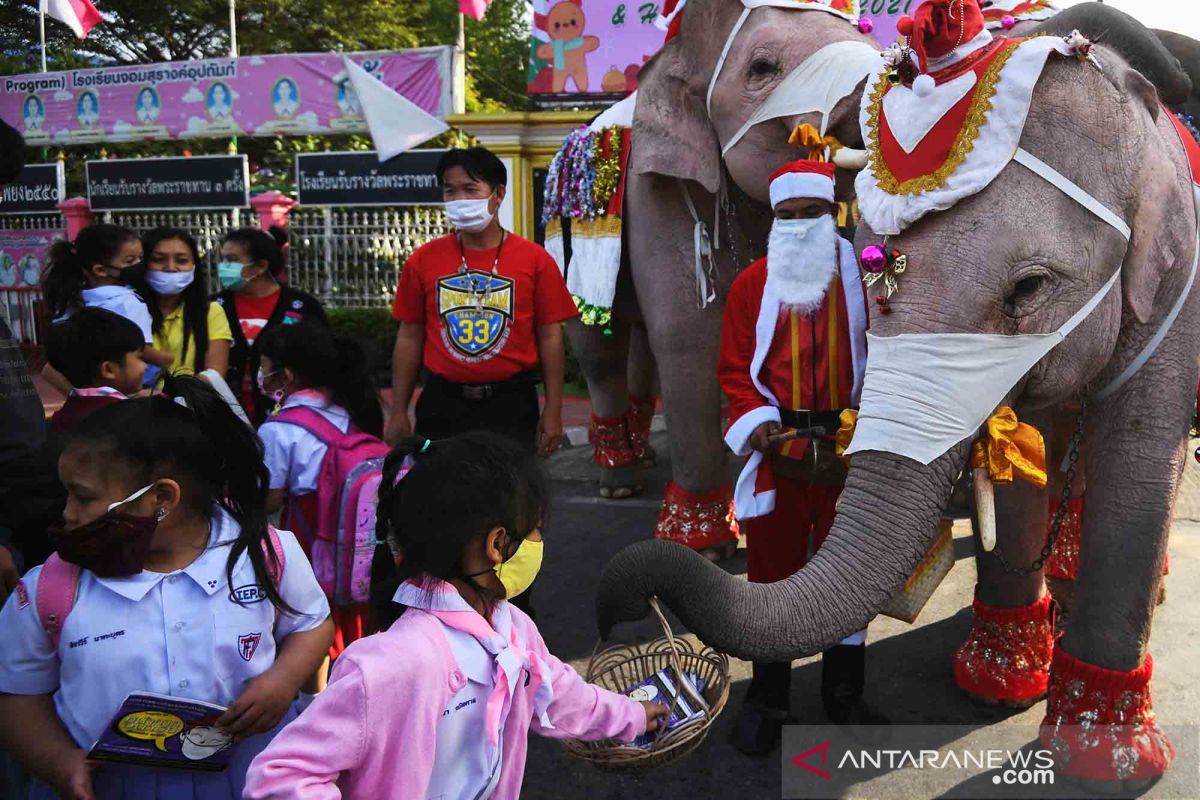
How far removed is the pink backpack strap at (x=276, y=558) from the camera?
6.34 feet

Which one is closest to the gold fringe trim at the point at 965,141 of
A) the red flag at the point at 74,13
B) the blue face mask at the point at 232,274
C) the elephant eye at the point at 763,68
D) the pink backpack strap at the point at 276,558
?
the elephant eye at the point at 763,68

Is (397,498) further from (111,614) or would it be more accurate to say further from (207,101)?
(207,101)

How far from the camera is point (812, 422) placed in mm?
2922

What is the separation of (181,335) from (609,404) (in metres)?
2.54

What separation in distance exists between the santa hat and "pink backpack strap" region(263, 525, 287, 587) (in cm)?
170

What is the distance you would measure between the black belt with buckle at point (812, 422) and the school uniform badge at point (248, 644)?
1585 millimetres

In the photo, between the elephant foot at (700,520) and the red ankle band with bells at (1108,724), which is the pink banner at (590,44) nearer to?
the elephant foot at (700,520)

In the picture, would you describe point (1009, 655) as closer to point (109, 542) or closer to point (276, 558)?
point (276, 558)

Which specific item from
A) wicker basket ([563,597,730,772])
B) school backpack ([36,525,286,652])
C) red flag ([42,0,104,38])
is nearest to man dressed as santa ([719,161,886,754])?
wicker basket ([563,597,730,772])

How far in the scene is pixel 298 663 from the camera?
194 centimetres

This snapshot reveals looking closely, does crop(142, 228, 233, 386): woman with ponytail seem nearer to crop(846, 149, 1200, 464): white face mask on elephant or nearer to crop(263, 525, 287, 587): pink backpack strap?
crop(263, 525, 287, 587): pink backpack strap

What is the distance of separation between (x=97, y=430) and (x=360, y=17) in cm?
2212

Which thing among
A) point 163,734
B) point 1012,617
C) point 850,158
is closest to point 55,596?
point 163,734

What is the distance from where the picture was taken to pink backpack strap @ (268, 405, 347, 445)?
9.62ft
